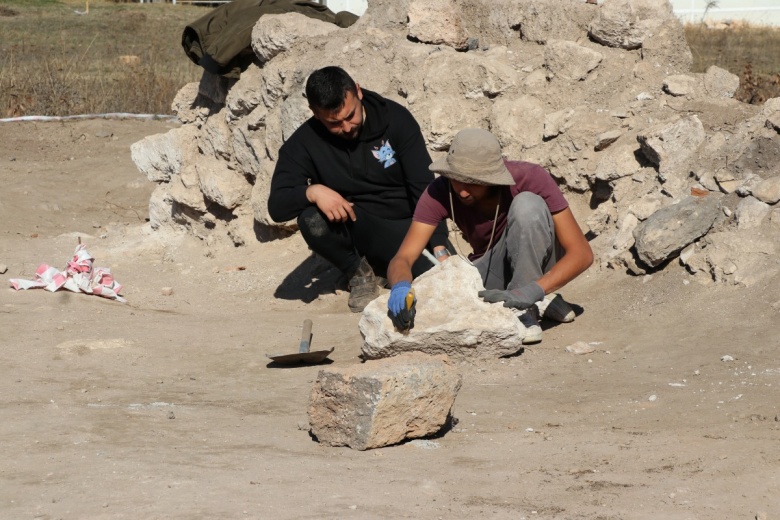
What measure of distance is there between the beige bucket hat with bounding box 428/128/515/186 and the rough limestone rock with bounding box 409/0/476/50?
2687 mm

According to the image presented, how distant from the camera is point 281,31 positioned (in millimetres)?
7266

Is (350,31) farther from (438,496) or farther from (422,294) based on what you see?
(438,496)

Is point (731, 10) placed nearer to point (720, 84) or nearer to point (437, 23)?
point (437, 23)

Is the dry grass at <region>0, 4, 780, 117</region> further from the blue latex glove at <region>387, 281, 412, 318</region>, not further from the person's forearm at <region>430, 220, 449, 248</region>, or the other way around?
the blue latex glove at <region>387, 281, 412, 318</region>

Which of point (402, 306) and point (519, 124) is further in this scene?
point (519, 124)

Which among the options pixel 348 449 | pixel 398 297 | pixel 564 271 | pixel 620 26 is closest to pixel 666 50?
pixel 620 26

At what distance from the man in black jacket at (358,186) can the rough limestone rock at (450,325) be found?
3.15 feet

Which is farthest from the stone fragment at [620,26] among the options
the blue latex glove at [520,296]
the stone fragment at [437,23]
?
the blue latex glove at [520,296]

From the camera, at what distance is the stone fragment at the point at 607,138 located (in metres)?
6.07

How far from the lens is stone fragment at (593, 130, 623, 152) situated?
6.07 m

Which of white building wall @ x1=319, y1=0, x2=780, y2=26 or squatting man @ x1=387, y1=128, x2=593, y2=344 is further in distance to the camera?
white building wall @ x1=319, y1=0, x2=780, y2=26

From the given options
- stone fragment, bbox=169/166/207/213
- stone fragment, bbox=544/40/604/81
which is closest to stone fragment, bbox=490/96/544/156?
stone fragment, bbox=544/40/604/81

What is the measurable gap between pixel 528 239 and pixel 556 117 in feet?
6.25

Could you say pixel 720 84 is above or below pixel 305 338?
above
